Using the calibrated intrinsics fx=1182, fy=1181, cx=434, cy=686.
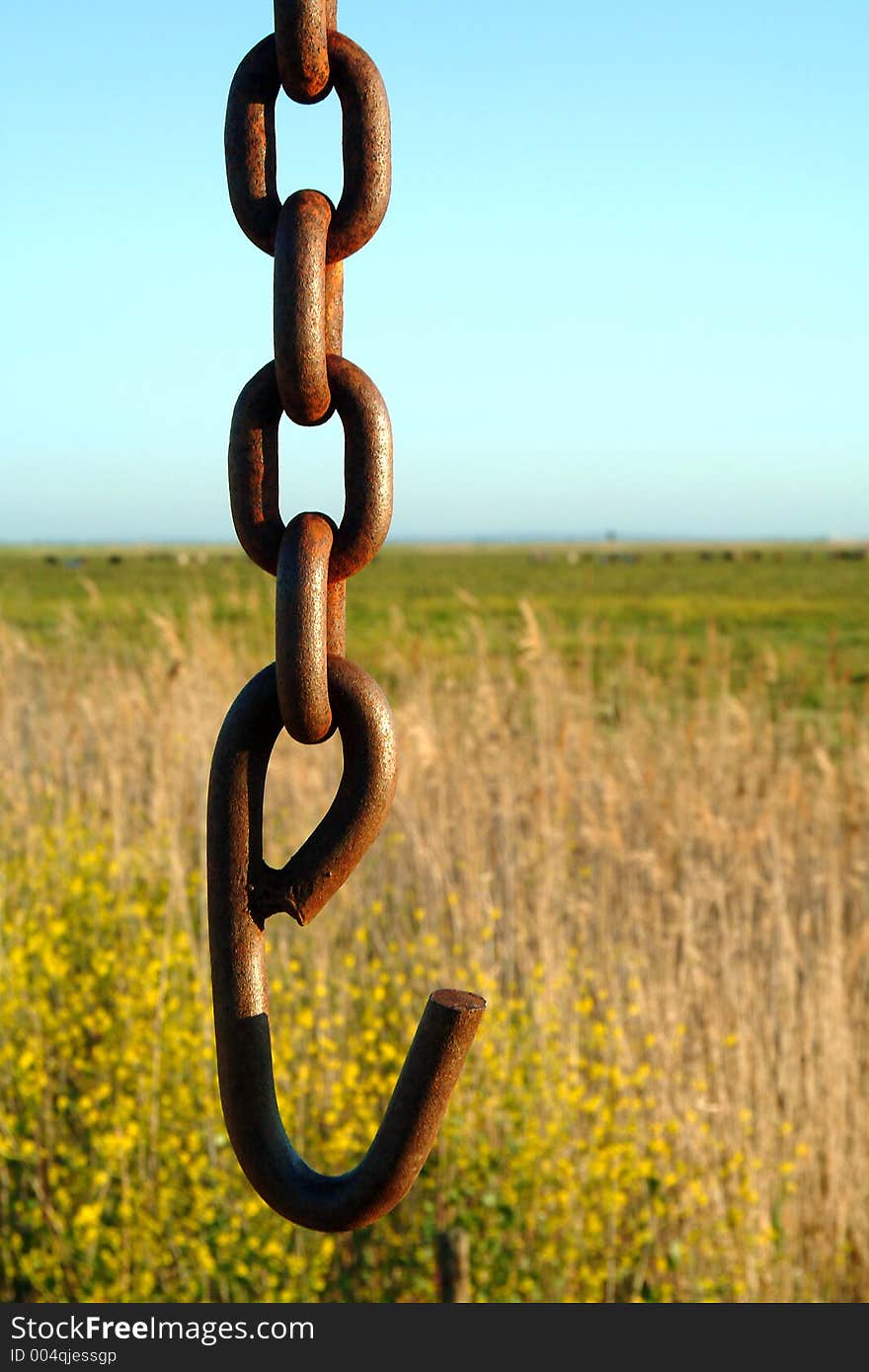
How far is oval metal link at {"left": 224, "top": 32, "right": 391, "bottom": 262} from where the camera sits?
628 mm

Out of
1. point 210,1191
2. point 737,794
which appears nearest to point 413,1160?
point 210,1191

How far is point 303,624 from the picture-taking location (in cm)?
59

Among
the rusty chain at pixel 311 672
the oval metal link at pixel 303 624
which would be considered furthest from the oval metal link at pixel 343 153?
the oval metal link at pixel 303 624

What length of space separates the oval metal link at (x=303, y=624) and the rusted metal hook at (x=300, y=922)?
0.03 m

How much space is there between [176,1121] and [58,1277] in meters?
0.49

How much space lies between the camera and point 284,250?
60 centimetres

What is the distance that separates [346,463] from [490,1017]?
2893 mm

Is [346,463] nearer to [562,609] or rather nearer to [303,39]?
[303,39]

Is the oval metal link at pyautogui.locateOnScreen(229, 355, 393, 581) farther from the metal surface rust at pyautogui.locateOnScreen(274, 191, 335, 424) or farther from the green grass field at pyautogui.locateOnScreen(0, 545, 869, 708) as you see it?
the green grass field at pyautogui.locateOnScreen(0, 545, 869, 708)

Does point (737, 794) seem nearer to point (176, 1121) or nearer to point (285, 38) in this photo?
point (176, 1121)

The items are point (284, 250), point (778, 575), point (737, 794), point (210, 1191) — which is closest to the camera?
point (284, 250)

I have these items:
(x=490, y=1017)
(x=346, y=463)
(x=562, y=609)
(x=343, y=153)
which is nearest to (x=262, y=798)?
(x=346, y=463)

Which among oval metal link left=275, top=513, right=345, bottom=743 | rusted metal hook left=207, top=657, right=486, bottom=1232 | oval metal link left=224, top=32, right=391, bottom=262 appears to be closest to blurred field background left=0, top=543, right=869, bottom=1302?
rusted metal hook left=207, top=657, right=486, bottom=1232

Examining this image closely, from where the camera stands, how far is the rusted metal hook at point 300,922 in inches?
25.1
